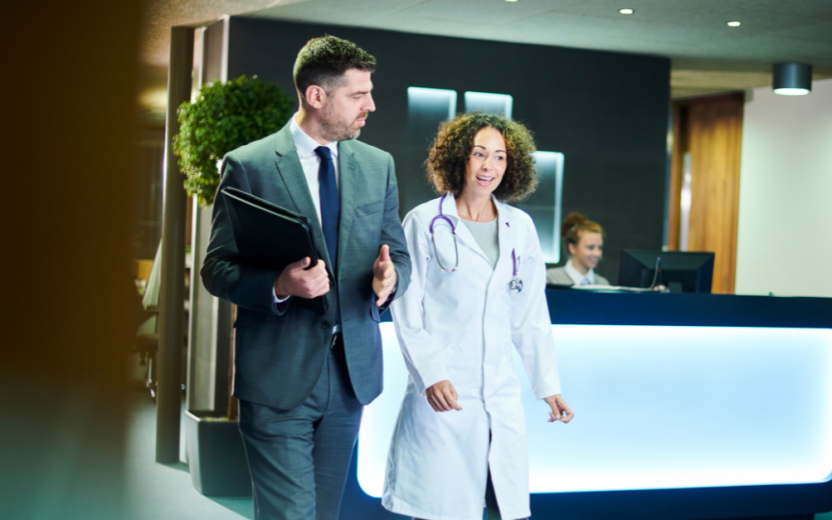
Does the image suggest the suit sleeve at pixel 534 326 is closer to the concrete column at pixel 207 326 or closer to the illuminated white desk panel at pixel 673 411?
the illuminated white desk panel at pixel 673 411

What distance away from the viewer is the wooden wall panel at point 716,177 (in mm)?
7848

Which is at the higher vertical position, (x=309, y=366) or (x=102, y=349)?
(x=102, y=349)

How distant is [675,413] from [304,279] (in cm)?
230

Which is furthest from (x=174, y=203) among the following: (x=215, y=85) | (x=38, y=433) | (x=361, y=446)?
(x=38, y=433)

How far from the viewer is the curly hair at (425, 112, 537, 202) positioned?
2.26 meters

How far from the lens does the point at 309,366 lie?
63.4 inches

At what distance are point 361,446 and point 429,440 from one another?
2.94 ft

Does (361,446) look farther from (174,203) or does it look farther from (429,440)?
(174,203)

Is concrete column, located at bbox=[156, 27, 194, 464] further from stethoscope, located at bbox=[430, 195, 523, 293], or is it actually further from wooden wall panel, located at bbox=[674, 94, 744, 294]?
wooden wall panel, located at bbox=[674, 94, 744, 294]

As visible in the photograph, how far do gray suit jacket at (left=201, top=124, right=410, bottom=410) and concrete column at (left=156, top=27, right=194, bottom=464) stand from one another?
9.85 ft

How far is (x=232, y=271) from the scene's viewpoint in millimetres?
1605

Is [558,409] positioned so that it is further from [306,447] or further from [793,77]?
[793,77]

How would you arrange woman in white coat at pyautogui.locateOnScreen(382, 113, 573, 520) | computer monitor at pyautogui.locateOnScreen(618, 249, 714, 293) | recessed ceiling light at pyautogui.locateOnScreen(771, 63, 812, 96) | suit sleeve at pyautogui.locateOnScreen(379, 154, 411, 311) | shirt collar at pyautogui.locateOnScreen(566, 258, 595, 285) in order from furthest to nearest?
recessed ceiling light at pyautogui.locateOnScreen(771, 63, 812, 96), shirt collar at pyautogui.locateOnScreen(566, 258, 595, 285), computer monitor at pyautogui.locateOnScreen(618, 249, 714, 293), woman in white coat at pyautogui.locateOnScreen(382, 113, 573, 520), suit sleeve at pyautogui.locateOnScreen(379, 154, 411, 311)

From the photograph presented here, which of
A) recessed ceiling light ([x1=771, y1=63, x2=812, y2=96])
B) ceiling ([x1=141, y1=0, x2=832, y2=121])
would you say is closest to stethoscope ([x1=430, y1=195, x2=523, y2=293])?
ceiling ([x1=141, y1=0, x2=832, y2=121])
